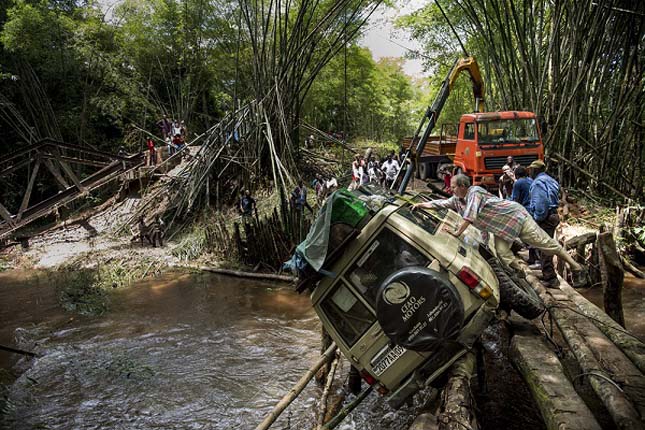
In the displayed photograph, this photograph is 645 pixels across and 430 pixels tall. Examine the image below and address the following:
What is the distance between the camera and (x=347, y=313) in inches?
149

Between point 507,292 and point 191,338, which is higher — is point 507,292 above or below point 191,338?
above

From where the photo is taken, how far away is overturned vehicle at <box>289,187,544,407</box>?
3273 mm

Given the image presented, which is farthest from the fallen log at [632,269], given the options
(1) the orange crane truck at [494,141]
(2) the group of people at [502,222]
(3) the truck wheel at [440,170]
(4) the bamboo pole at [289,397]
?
(3) the truck wheel at [440,170]

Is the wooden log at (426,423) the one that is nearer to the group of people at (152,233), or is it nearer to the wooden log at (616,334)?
the wooden log at (616,334)

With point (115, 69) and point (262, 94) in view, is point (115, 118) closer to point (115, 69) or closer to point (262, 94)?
point (115, 69)

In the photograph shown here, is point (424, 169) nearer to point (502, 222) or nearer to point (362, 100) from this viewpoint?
point (502, 222)

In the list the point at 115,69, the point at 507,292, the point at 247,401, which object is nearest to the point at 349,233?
the point at 507,292

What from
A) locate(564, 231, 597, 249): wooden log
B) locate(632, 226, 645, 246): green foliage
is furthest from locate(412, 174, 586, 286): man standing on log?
locate(632, 226, 645, 246): green foliage

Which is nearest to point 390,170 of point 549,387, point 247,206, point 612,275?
point 247,206

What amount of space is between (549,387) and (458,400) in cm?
68

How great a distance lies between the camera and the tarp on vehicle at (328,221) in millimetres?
3596

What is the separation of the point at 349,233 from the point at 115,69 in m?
19.7

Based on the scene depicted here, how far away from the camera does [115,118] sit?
823 inches

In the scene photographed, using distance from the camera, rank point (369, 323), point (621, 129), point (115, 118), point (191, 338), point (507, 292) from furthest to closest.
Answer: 1. point (115, 118)
2. point (621, 129)
3. point (191, 338)
4. point (507, 292)
5. point (369, 323)
